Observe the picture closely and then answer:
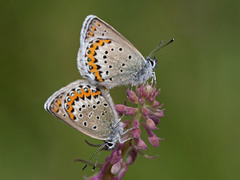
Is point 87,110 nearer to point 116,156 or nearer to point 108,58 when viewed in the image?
point 116,156

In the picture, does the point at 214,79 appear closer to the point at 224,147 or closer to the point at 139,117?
the point at 224,147

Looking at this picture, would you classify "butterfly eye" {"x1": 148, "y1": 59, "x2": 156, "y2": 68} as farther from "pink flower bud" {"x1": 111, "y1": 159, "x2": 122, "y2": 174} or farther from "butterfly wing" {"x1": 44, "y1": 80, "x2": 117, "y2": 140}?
"pink flower bud" {"x1": 111, "y1": 159, "x2": 122, "y2": 174}

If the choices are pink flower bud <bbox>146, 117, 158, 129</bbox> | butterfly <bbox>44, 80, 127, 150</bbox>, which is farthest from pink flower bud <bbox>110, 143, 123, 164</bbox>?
pink flower bud <bbox>146, 117, 158, 129</bbox>

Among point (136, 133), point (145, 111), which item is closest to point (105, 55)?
point (145, 111)

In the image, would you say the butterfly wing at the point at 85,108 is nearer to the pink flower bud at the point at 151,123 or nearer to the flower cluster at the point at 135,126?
the flower cluster at the point at 135,126

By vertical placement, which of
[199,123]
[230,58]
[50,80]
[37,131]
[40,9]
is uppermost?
[40,9]

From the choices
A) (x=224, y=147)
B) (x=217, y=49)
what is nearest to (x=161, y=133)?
(x=224, y=147)
